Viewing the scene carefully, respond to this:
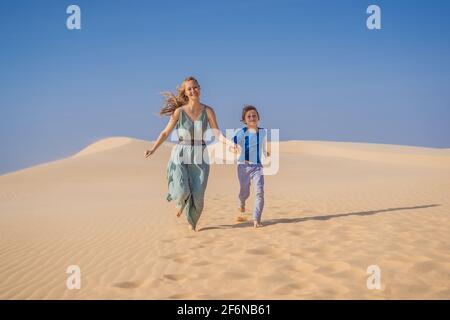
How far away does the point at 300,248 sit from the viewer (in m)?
5.71

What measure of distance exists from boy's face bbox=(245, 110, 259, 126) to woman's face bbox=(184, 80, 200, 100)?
3.22 feet

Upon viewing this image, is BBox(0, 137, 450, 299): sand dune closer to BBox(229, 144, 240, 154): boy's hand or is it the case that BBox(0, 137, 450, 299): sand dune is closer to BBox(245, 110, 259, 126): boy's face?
BBox(229, 144, 240, 154): boy's hand

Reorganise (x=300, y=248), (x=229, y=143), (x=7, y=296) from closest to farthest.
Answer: (x=7, y=296) → (x=300, y=248) → (x=229, y=143)

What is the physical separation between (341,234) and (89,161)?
24127 millimetres

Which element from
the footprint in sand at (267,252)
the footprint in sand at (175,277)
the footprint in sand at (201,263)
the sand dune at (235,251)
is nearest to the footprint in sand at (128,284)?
the sand dune at (235,251)

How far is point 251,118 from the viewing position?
24.5ft

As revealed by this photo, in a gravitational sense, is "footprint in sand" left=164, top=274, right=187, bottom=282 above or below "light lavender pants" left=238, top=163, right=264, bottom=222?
below

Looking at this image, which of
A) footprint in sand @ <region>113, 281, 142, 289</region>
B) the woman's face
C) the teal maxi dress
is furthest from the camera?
the teal maxi dress

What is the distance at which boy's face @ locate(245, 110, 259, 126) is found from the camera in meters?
7.48

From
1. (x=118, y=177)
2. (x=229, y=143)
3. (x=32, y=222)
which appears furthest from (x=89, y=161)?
(x=229, y=143)

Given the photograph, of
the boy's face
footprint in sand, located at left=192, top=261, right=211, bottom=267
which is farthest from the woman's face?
footprint in sand, located at left=192, top=261, right=211, bottom=267

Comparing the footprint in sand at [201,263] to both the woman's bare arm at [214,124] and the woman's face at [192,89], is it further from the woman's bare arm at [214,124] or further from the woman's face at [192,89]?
the woman's face at [192,89]
